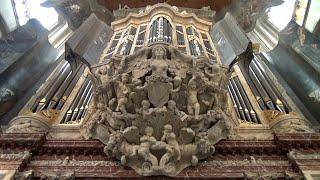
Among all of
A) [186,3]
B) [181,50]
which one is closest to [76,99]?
[181,50]

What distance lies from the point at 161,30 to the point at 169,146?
19.3 ft

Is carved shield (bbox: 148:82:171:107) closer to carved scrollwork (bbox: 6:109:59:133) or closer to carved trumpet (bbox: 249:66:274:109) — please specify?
carved scrollwork (bbox: 6:109:59:133)

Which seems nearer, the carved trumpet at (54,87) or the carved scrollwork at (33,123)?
the carved scrollwork at (33,123)

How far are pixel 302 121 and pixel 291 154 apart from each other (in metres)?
2.05

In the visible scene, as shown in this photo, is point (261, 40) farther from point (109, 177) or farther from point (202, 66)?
point (109, 177)

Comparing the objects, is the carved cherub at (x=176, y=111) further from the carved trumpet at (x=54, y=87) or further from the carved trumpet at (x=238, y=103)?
the carved trumpet at (x=54, y=87)

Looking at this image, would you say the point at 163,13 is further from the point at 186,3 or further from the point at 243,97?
the point at 243,97

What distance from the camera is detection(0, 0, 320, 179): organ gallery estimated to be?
9.22 m

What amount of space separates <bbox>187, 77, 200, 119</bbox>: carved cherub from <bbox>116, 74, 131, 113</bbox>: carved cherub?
1331 mm

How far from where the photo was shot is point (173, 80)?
33.1 feet

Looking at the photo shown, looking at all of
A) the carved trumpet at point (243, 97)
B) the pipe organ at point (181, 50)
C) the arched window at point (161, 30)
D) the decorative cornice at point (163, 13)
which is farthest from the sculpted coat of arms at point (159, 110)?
the decorative cornice at point (163, 13)

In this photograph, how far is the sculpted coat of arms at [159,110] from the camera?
29.8ft

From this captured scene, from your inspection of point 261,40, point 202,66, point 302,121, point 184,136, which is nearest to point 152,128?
point 184,136

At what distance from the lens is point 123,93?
10.0 metres
